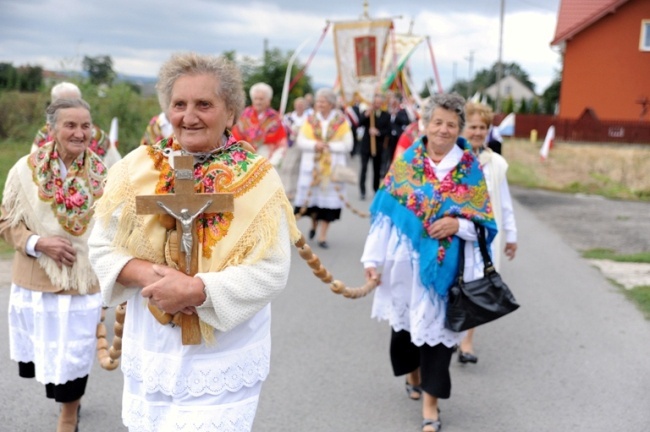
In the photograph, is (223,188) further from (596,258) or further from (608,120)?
(608,120)

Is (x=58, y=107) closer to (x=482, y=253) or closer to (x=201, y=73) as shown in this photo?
(x=201, y=73)

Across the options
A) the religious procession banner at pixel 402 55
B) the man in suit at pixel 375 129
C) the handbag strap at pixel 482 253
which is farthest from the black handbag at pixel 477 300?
the religious procession banner at pixel 402 55

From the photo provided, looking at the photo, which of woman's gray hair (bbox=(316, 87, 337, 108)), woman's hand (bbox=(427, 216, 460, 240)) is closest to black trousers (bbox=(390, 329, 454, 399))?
woman's hand (bbox=(427, 216, 460, 240))

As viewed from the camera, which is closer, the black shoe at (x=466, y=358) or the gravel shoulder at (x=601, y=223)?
the black shoe at (x=466, y=358)

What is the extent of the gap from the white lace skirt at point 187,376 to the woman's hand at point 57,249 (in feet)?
3.84

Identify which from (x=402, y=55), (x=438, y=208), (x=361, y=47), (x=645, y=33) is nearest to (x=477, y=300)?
(x=438, y=208)

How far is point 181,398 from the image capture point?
8.97 feet

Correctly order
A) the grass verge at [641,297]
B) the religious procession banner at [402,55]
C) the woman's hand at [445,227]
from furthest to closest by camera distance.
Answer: the religious procession banner at [402,55] → the grass verge at [641,297] → the woman's hand at [445,227]

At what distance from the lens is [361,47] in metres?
17.0

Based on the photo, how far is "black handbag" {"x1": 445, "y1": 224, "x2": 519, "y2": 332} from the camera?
14.2 feet

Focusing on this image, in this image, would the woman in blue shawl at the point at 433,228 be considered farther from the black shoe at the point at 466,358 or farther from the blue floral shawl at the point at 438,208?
the black shoe at the point at 466,358

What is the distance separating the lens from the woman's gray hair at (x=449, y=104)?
4410 mm

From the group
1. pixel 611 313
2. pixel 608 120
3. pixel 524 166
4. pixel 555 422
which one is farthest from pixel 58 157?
pixel 608 120

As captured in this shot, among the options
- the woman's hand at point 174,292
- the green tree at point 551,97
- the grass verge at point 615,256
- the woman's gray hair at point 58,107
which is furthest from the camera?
the green tree at point 551,97
